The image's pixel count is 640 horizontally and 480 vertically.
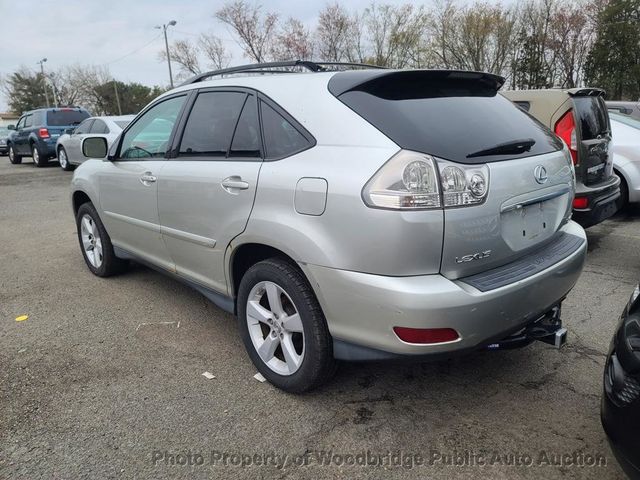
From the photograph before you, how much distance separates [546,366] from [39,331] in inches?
136

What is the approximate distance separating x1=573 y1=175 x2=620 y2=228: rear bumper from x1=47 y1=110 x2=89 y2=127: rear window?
599 inches

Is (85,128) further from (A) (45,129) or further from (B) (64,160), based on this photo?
(A) (45,129)

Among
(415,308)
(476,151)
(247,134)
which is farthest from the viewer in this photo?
(247,134)

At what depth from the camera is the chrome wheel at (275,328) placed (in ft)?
8.63

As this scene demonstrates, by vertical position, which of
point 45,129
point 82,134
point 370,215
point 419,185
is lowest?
point 370,215

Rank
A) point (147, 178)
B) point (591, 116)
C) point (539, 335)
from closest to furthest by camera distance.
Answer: point (539, 335) → point (147, 178) → point (591, 116)

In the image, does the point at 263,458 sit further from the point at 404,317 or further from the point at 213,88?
the point at 213,88

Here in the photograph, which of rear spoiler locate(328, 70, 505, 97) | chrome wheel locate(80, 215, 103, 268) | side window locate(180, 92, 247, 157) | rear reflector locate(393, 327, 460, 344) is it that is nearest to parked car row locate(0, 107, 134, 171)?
chrome wheel locate(80, 215, 103, 268)

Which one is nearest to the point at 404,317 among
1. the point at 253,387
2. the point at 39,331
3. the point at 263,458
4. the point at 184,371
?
the point at 263,458

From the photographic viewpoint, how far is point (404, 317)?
2.07 metres

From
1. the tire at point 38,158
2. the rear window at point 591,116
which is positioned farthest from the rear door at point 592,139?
the tire at point 38,158

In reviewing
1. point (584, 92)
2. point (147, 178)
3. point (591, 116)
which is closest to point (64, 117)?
point (147, 178)

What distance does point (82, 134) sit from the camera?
1283 cm

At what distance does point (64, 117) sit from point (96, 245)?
13.0 metres
